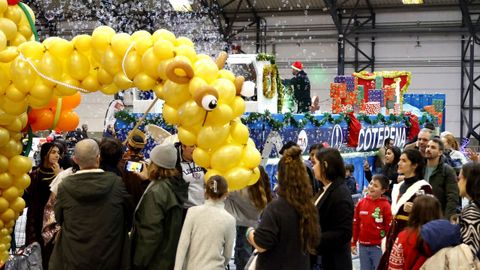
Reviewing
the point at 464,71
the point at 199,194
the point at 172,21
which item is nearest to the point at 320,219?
the point at 199,194

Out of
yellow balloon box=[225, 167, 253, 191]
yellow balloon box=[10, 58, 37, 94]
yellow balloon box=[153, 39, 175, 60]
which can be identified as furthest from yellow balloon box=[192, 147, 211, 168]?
yellow balloon box=[10, 58, 37, 94]

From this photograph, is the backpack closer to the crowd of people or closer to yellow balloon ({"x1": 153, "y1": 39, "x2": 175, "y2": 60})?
the crowd of people

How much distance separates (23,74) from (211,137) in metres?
1.47

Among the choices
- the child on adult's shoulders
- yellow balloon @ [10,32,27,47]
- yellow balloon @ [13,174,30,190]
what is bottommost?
the child on adult's shoulders

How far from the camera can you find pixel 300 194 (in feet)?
12.9

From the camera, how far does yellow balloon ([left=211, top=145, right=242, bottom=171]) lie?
486 centimetres

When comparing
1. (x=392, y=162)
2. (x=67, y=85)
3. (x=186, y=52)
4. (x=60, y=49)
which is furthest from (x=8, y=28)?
(x=392, y=162)

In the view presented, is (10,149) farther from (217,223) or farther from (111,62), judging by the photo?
(217,223)

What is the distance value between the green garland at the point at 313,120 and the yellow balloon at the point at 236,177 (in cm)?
495

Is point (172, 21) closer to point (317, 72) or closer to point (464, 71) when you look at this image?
point (317, 72)

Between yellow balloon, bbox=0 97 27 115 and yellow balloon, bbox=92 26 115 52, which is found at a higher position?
yellow balloon, bbox=92 26 115 52

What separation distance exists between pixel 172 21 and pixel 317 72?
209 inches

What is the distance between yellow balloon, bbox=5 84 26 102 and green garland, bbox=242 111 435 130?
488cm

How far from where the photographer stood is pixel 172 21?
2514cm
